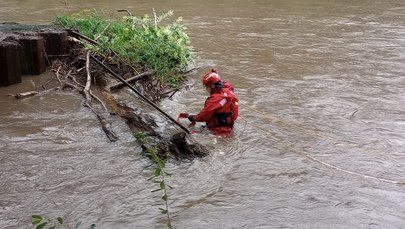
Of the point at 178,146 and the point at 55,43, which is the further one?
the point at 55,43

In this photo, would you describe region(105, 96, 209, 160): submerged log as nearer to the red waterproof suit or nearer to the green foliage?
the red waterproof suit

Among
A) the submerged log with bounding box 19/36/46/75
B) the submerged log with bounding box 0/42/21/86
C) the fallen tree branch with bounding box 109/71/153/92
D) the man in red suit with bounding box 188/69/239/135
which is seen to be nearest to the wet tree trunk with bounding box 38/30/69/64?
the submerged log with bounding box 19/36/46/75

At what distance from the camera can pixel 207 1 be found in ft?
67.9

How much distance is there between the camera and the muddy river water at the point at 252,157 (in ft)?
15.8

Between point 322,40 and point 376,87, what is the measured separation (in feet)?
14.7

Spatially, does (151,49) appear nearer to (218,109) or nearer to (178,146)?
(218,109)

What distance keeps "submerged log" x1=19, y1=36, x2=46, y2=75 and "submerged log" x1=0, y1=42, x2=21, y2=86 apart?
252 mm

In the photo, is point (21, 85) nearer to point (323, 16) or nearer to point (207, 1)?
point (323, 16)

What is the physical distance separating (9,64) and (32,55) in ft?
1.81

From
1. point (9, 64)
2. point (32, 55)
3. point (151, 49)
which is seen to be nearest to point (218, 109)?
point (151, 49)

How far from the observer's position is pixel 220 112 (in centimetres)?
687

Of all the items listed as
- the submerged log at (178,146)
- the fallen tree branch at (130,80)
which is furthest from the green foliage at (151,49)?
the submerged log at (178,146)

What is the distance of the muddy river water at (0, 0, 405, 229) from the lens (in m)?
4.83

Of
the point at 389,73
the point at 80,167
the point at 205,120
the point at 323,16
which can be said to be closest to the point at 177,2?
the point at 323,16
